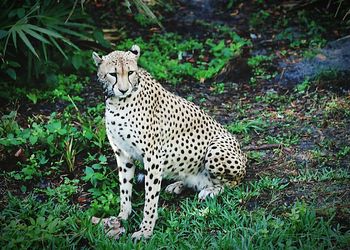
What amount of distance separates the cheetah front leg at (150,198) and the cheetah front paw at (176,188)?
58 cm

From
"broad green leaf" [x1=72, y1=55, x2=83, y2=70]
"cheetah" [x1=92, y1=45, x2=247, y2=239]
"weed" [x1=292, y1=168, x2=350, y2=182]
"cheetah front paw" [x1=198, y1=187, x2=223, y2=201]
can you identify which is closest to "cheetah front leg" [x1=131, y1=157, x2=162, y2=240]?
"cheetah" [x1=92, y1=45, x2=247, y2=239]

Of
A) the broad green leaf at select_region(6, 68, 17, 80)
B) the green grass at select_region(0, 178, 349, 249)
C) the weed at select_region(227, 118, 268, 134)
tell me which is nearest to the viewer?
the green grass at select_region(0, 178, 349, 249)

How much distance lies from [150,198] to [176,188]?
25.6 inches

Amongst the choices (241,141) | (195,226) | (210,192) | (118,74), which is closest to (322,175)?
(210,192)

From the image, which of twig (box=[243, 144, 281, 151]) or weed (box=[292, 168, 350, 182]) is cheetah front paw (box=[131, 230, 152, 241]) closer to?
weed (box=[292, 168, 350, 182])

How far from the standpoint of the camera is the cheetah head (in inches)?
182

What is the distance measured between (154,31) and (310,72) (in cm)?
268

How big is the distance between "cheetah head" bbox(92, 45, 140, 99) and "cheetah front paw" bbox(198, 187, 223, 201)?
4.13ft

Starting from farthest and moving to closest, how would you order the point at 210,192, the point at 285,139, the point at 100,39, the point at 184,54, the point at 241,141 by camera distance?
the point at 184,54, the point at 100,39, the point at 241,141, the point at 285,139, the point at 210,192

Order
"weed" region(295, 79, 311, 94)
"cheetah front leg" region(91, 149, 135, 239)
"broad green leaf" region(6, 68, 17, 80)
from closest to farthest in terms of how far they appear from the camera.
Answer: "cheetah front leg" region(91, 149, 135, 239), "broad green leaf" region(6, 68, 17, 80), "weed" region(295, 79, 311, 94)

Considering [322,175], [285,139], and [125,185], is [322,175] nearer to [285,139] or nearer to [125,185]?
[285,139]

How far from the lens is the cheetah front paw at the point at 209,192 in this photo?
5379 millimetres

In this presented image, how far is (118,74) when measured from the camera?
4617 millimetres

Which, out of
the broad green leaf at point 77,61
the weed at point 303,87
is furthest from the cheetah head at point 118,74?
the weed at point 303,87
